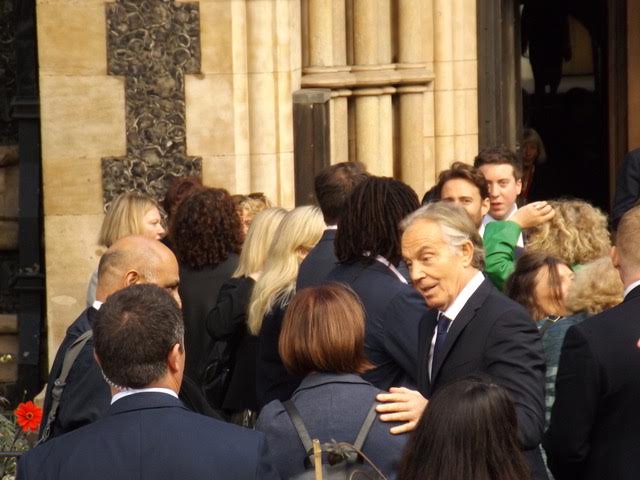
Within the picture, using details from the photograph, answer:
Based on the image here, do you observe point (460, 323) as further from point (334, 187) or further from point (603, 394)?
point (334, 187)

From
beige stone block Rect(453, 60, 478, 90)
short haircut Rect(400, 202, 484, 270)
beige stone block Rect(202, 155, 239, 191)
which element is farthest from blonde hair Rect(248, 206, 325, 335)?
beige stone block Rect(453, 60, 478, 90)

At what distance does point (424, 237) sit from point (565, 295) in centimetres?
91

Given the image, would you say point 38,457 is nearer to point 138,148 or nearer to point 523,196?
point 138,148

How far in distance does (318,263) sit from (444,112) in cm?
550

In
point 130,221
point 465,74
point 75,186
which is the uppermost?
point 465,74

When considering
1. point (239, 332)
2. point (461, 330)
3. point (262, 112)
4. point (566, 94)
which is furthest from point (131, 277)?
point (566, 94)

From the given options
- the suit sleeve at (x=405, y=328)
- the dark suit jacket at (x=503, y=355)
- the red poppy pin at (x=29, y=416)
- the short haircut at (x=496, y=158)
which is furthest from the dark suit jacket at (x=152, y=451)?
the short haircut at (x=496, y=158)

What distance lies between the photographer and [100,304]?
4.72 metres

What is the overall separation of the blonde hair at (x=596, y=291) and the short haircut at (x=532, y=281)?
18.6 inches

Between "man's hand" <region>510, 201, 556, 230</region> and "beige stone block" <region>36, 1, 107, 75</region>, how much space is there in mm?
2882

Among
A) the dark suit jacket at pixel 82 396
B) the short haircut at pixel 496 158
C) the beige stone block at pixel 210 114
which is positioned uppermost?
the beige stone block at pixel 210 114

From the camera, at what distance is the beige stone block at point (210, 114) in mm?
8281

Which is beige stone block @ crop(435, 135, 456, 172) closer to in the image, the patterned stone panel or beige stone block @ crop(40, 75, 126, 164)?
the patterned stone panel

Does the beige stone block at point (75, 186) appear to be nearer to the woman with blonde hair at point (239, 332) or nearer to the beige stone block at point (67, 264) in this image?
the beige stone block at point (67, 264)
